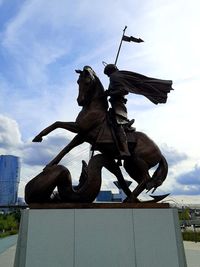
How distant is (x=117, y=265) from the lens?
15.2 feet

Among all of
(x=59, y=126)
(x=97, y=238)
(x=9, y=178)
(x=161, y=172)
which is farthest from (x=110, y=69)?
(x=9, y=178)

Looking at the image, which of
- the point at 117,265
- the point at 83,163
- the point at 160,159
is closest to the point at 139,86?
the point at 160,159

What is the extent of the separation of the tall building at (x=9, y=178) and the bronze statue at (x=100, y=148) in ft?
226

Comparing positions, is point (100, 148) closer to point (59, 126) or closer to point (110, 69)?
point (59, 126)

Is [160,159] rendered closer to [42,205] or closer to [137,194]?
[137,194]

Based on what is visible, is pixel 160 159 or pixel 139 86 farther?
pixel 139 86

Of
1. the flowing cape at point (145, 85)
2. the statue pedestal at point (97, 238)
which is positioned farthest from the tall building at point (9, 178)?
the statue pedestal at point (97, 238)

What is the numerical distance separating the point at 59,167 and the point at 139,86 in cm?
236

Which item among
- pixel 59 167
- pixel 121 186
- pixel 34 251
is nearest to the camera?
pixel 34 251

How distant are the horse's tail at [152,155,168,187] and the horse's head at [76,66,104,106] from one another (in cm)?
181

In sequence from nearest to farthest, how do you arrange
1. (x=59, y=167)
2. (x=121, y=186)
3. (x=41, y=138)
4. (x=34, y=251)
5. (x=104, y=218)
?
(x=34, y=251) < (x=104, y=218) < (x=59, y=167) < (x=41, y=138) < (x=121, y=186)

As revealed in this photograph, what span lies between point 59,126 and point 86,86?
0.94m

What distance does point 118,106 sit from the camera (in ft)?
20.2

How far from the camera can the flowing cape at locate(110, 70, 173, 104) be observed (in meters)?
6.23
